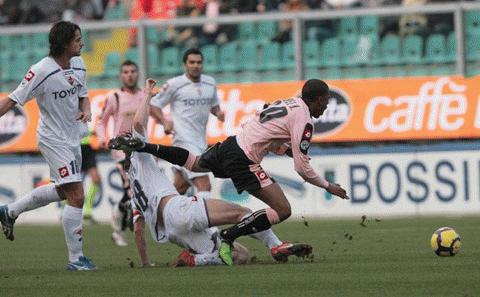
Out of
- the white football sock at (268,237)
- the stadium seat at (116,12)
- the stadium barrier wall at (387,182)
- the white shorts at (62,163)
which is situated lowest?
the stadium barrier wall at (387,182)

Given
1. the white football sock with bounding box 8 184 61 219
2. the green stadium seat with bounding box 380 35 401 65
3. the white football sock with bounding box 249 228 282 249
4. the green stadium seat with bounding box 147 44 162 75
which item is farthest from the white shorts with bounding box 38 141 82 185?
the green stadium seat with bounding box 147 44 162 75

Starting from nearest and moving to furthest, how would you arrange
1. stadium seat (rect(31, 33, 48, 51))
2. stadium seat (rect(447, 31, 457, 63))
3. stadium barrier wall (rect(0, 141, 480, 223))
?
stadium barrier wall (rect(0, 141, 480, 223)), stadium seat (rect(447, 31, 457, 63)), stadium seat (rect(31, 33, 48, 51))

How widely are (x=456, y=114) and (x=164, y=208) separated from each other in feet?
32.1

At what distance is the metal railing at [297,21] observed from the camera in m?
22.1

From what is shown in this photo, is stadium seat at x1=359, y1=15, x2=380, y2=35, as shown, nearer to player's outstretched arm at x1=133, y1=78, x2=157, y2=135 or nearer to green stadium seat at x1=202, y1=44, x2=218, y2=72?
green stadium seat at x1=202, y1=44, x2=218, y2=72

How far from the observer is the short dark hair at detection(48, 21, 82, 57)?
43.3 feet

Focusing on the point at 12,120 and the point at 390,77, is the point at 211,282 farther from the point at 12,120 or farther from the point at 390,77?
the point at 12,120

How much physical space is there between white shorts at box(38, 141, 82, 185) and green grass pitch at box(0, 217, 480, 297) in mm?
940

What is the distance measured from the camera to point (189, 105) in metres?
18.6

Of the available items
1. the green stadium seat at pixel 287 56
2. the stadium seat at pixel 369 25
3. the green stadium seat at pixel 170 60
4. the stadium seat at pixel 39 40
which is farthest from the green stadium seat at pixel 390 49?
the stadium seat at pixel 39 40

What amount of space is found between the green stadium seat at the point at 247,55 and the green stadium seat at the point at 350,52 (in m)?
Answer: 1.53

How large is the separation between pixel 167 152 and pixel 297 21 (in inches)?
389

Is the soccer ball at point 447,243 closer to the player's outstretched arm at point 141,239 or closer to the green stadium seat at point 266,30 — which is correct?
the player's outstretched arm at point 141,239

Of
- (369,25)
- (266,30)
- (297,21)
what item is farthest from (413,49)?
(266,30)
